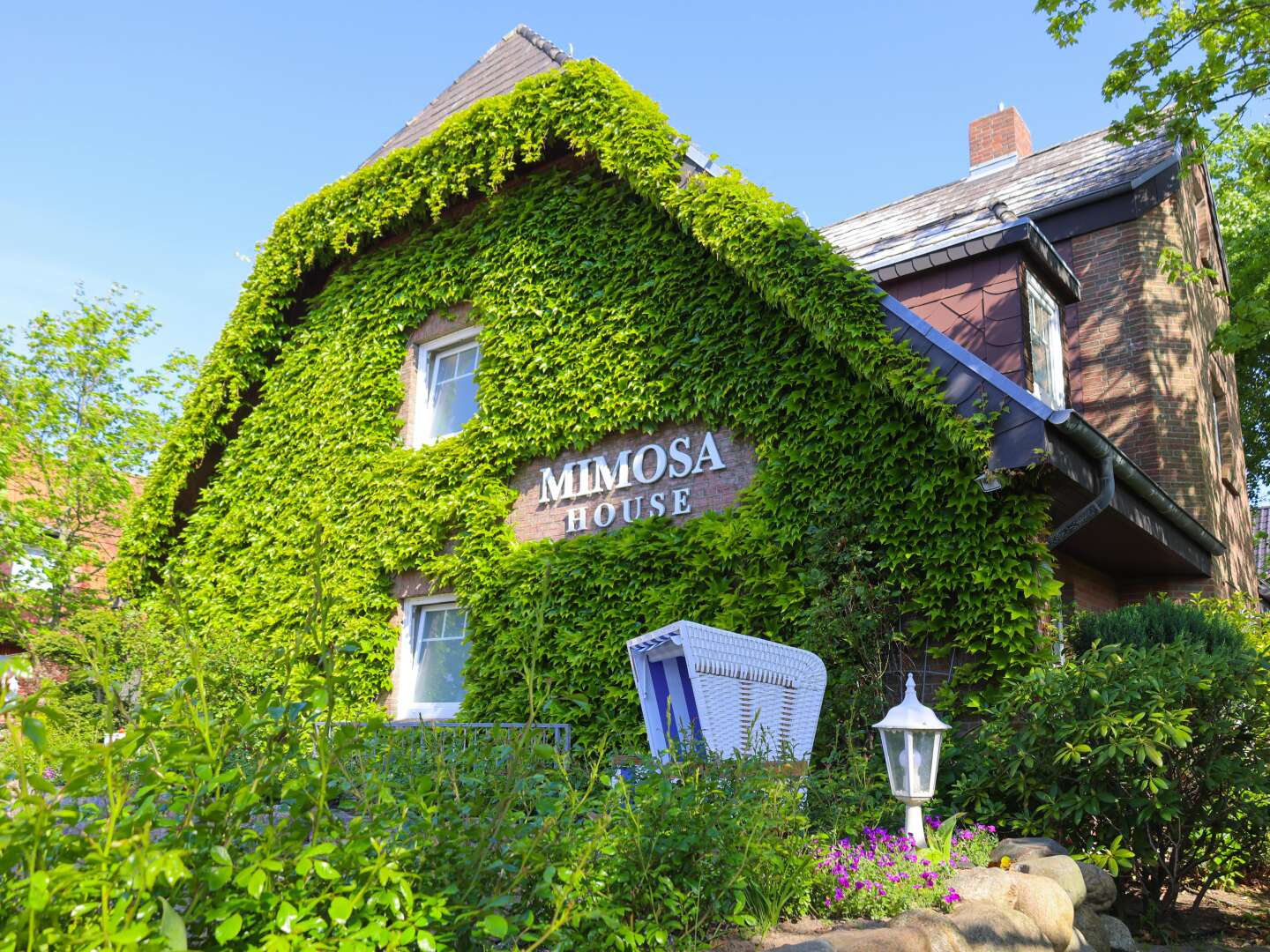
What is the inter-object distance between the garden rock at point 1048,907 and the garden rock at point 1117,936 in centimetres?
76

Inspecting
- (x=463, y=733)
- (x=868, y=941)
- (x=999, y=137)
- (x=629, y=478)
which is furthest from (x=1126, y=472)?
(x=999, y=137)

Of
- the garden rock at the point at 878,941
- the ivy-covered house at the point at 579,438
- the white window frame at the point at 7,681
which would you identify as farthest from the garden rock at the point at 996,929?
the white window frame at the point at 7,681

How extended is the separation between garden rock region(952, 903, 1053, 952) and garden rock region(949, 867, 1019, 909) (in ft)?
0.35

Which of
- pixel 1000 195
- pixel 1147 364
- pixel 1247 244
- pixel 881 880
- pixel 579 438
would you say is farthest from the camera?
pixel 1247 244

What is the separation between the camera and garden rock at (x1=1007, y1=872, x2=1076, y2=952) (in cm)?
398

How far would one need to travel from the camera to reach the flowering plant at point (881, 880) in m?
3.81

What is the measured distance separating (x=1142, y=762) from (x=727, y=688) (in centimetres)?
217

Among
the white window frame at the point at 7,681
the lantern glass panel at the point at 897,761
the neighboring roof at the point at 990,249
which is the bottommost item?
the lantern glass panel at the point at 897,761

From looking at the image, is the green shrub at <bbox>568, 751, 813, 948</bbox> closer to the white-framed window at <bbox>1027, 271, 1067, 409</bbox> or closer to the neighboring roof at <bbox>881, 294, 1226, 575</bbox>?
the neighboring roof at <bbox>881, 294, 1226, 575</bbox>

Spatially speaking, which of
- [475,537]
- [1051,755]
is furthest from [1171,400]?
[475,537]

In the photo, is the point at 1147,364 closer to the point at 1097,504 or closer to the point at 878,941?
the point at 1097,504

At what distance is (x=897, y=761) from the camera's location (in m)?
4.88

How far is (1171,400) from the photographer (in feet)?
33.2

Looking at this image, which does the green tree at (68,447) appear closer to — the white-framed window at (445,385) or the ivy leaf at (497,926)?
the white-framed window at (445,385)
